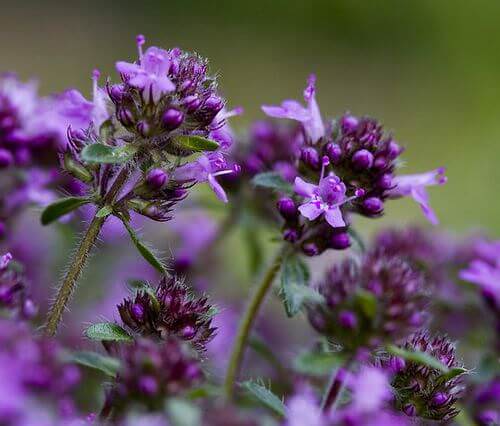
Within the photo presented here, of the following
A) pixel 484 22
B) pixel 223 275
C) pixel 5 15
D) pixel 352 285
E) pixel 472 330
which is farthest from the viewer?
pixel 5 15

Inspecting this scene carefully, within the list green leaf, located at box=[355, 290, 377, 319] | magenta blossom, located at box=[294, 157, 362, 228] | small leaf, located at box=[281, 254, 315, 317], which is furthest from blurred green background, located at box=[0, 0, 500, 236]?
green leaf, located at box=[355, 290, 377, 319]

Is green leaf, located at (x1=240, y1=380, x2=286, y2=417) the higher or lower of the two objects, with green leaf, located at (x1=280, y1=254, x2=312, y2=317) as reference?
Result: lower

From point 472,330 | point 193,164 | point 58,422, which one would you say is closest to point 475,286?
point 472,330

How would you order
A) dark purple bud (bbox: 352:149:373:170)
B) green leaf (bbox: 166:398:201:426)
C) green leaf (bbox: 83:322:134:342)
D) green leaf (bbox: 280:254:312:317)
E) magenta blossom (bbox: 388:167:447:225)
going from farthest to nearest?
magenta blossom (bbox: 388:167:447:225) → dark purple bud (bbox: 352:149:373:170) → green leaf (bbox: 280:254:312:317) → green leaf (bbox: 83:322:134:342) → green leaf (bbox: 166:398:201:426)

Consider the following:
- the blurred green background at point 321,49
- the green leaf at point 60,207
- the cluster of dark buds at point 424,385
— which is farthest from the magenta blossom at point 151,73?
the blurred green background at point 321,49

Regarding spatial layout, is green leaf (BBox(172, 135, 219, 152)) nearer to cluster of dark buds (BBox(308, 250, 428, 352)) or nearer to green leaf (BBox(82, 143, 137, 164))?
green leaf (BBox(82, 143, 137, 164))

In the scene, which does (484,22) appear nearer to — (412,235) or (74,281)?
(412,235)

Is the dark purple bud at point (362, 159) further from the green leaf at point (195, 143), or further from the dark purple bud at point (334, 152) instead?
the green leaf at point (195, 143)
